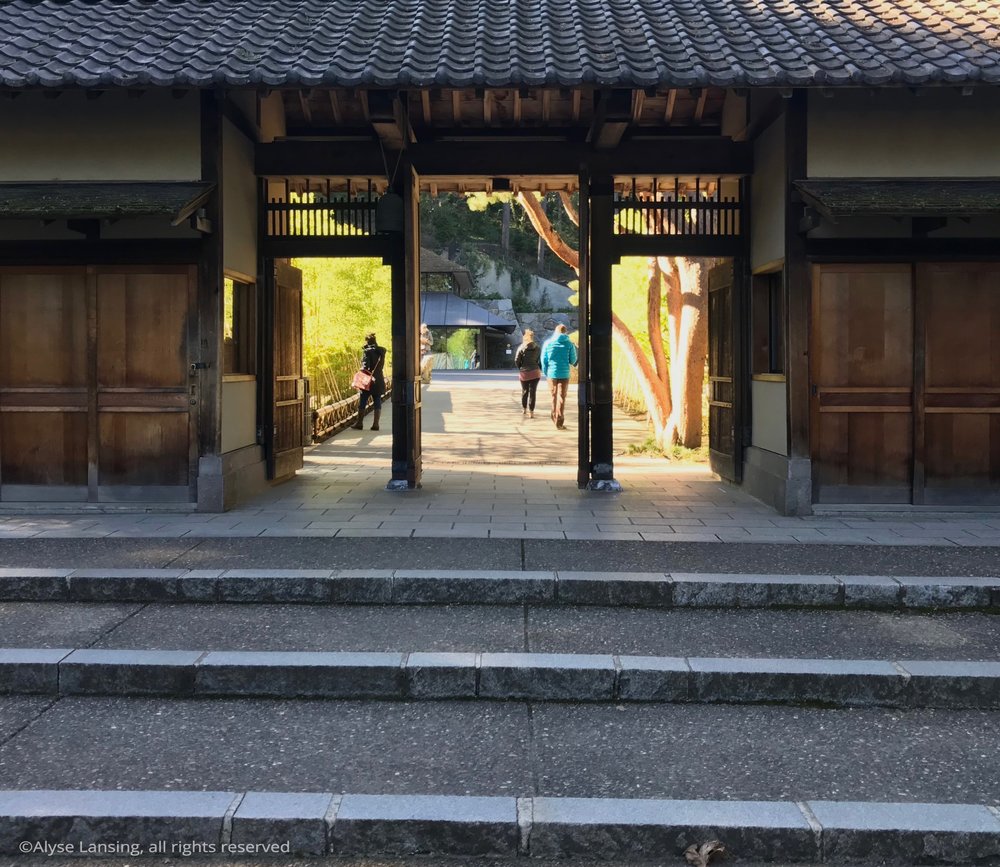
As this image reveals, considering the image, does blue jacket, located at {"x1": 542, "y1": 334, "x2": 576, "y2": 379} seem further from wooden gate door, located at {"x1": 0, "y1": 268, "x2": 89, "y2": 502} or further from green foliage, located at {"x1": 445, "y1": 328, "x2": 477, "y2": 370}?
green foliage, located at {"x1": 445, "y1": 328, "x2": 477, "y2": 370}

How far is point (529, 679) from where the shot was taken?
441 centimetres

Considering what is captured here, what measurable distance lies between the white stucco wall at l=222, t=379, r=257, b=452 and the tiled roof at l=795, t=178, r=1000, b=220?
5.68 m

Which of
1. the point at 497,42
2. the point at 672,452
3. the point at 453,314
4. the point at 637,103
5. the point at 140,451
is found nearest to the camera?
the point at 497,42

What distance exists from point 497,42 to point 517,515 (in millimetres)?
4336

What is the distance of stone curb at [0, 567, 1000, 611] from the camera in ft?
17.8

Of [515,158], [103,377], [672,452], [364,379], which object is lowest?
[672,452]

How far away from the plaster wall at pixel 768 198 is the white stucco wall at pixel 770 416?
127 centimetres

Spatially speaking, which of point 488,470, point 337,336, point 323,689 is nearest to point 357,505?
point 488,470

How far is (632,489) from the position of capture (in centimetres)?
932

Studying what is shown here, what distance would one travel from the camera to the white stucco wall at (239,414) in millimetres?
8242

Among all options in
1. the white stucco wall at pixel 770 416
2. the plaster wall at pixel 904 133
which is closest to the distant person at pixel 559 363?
the white stucco wall at pixel 770 416

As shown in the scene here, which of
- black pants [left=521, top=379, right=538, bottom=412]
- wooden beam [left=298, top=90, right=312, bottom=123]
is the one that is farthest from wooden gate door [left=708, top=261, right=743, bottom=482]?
black pants [left=521, top=379, right=538, bottom=412]

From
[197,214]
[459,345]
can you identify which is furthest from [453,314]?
[197,214]

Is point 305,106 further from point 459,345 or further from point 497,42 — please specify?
Result: point 459,345
